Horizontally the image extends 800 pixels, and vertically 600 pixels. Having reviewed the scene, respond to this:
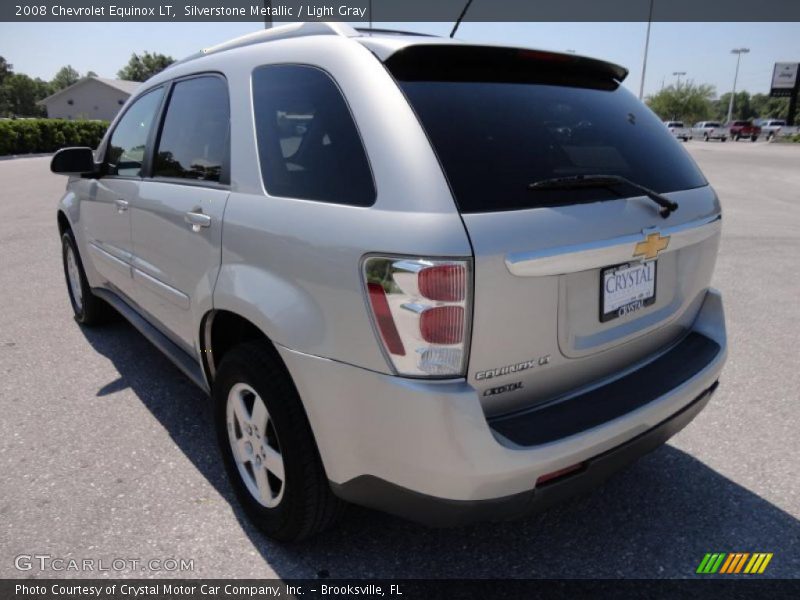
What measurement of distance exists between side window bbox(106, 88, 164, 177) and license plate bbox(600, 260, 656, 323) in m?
2.59

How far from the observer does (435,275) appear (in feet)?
5.19

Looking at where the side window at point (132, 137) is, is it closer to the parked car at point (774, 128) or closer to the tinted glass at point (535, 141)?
the tinted glass at point (535, 141)

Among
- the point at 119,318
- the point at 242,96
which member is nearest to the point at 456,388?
the point at 242,96

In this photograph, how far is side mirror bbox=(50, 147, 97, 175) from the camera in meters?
3.76

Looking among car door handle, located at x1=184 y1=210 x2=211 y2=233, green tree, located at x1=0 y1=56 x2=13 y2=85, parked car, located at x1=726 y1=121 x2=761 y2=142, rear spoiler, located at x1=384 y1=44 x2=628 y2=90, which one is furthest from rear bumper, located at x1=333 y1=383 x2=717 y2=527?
green tree, located at x1=0 y1=56 x2=13 y2=85

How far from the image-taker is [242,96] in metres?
2.37

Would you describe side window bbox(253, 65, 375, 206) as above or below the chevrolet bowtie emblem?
above

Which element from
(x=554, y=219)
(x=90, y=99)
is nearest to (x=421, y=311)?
(x=554, y=219)

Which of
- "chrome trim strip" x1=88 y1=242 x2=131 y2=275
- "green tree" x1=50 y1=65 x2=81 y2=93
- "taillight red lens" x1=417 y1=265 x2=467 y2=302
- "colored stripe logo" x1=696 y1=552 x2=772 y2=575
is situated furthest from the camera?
"green tree" x1=50 y1=65 x2=81 y2=93

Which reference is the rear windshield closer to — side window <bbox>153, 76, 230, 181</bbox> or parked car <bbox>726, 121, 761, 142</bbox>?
side window <bbox>153, 76, 230, 181</bbox>

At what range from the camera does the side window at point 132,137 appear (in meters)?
3.30

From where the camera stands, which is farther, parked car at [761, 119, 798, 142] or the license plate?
parked car at [761, 119, 798, 142]

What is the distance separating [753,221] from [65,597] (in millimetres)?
10635

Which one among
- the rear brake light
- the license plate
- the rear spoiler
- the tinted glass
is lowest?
the rear brake light
